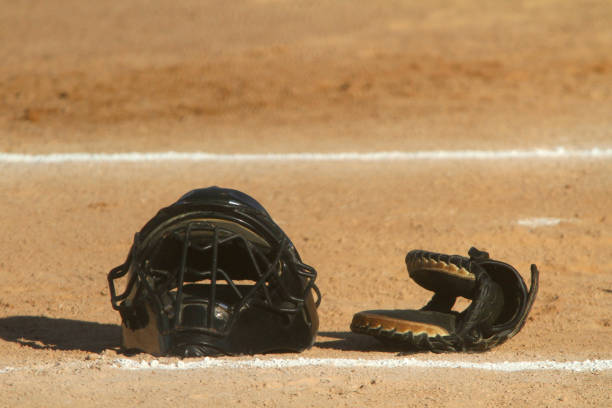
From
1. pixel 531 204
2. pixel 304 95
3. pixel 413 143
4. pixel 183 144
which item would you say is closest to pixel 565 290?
pixel 531 204

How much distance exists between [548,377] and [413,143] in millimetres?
6115

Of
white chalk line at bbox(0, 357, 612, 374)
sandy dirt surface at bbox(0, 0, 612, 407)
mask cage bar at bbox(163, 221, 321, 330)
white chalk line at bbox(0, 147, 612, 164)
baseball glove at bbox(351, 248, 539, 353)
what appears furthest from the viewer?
white chalk line at bbox(0, 147, 612, 164)

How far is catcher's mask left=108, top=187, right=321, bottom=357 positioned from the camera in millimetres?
3852

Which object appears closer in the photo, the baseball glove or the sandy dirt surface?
the sandy dirt surface

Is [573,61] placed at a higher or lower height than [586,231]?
higher

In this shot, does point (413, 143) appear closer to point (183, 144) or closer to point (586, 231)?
point (183, 144)

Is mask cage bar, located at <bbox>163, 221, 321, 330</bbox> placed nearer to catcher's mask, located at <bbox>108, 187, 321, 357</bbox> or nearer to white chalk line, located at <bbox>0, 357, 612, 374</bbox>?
catcher's mask, located at <bbox>108, 187, 321, 357</bbox>

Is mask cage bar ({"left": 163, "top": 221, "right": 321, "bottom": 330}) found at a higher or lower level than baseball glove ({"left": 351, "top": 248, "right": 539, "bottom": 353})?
higher

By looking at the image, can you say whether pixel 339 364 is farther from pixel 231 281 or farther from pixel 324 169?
pixel 324 169

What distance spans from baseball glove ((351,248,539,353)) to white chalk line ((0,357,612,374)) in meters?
0.25

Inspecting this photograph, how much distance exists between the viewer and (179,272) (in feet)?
13.3

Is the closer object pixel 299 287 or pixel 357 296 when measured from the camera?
pixel 299 287

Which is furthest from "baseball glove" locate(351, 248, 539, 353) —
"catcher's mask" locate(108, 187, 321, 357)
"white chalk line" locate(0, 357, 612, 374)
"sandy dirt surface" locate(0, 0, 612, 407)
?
"catcher's mask" locate(108, 187, 321, 357)

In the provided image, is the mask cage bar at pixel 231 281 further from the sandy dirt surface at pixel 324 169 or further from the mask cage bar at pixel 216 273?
the sandy dirt surface at pixel 324 169
